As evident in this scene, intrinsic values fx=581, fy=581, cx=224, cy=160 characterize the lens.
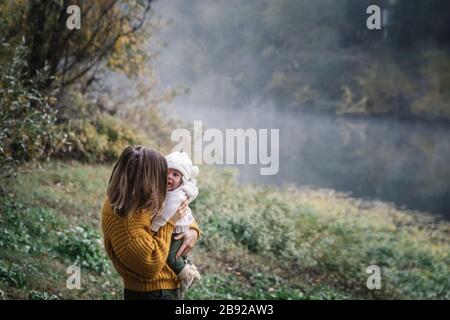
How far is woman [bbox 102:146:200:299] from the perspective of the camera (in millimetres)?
2180

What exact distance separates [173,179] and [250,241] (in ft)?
8.71

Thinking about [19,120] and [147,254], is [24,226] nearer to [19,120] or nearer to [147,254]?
[19,120]

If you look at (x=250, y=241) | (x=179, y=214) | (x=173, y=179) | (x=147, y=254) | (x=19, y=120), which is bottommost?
(x=250, y=241)

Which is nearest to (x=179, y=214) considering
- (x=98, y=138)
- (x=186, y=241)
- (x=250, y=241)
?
(x=186, y=241)

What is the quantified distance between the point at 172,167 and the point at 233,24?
3190 millimetres

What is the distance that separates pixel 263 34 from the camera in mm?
5574

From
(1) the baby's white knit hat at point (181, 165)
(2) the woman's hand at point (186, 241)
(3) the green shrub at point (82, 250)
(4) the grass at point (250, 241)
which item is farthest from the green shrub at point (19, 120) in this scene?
(2) the woman's hand at point (186, 241)

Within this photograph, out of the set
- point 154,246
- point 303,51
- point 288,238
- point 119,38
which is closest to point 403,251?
point 288,238

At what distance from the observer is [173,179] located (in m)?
2.46

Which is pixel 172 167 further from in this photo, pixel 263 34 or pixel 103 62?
pixel 263 34

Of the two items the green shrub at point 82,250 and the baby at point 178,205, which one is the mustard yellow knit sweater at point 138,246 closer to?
the baby at point 178,205

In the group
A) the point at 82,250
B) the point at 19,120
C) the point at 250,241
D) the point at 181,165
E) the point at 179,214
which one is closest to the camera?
the point at 179,214

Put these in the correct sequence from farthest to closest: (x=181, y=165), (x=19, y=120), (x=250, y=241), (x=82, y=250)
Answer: (x=250, y=241) → (x=82, y=250) → (x=19, y=120) → (x=181, y=165)

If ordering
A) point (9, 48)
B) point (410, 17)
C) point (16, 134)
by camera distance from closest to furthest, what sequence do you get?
point (16, 134)
point (9, 48)
point (410, 17)
